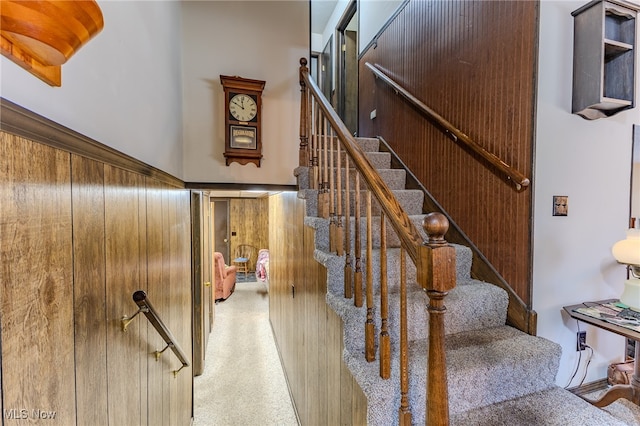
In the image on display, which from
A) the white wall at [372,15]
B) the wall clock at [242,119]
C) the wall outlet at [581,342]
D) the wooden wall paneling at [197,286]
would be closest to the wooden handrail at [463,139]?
the white wall at [372,15]

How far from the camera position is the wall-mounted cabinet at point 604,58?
1562 millimetres

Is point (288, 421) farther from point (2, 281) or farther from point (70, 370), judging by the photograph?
point (2, 281)

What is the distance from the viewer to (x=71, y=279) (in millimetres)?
794

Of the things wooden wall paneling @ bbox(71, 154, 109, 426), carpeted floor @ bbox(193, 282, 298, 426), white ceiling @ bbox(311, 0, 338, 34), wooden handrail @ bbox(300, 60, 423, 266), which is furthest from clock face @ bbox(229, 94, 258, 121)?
white ceiling @ bbox(311, 0, 338, 34)

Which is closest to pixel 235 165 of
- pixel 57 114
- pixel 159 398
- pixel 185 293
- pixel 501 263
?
pixel 185 293

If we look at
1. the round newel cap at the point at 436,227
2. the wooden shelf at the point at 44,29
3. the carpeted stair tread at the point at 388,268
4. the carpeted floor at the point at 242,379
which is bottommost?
the carpeted floor at the point at 242,379

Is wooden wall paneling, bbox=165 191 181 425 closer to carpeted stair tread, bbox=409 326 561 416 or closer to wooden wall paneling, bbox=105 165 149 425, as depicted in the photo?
wooden wall paneling, bbox=105 165 149 425

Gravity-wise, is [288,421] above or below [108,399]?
below

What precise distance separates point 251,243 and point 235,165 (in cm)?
632

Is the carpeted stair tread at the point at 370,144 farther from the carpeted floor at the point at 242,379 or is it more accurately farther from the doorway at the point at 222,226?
the doorway at the point at 222,226

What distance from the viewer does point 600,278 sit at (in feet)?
6.11

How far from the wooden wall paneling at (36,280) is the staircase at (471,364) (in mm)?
1016

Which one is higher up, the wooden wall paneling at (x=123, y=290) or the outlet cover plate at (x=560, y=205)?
the outlet cover plate at (x=560, y=205)

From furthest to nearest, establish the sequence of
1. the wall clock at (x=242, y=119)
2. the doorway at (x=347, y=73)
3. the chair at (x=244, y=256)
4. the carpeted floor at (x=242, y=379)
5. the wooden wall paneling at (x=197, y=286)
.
→ the chair at (x=244, y=256)
the doorway at (x=347, y=73)
the wooden wall paneling at (x=197, y=286)
the carpeted floor at (x=242, y=379)
the wall clock at (x=242, y=119)
